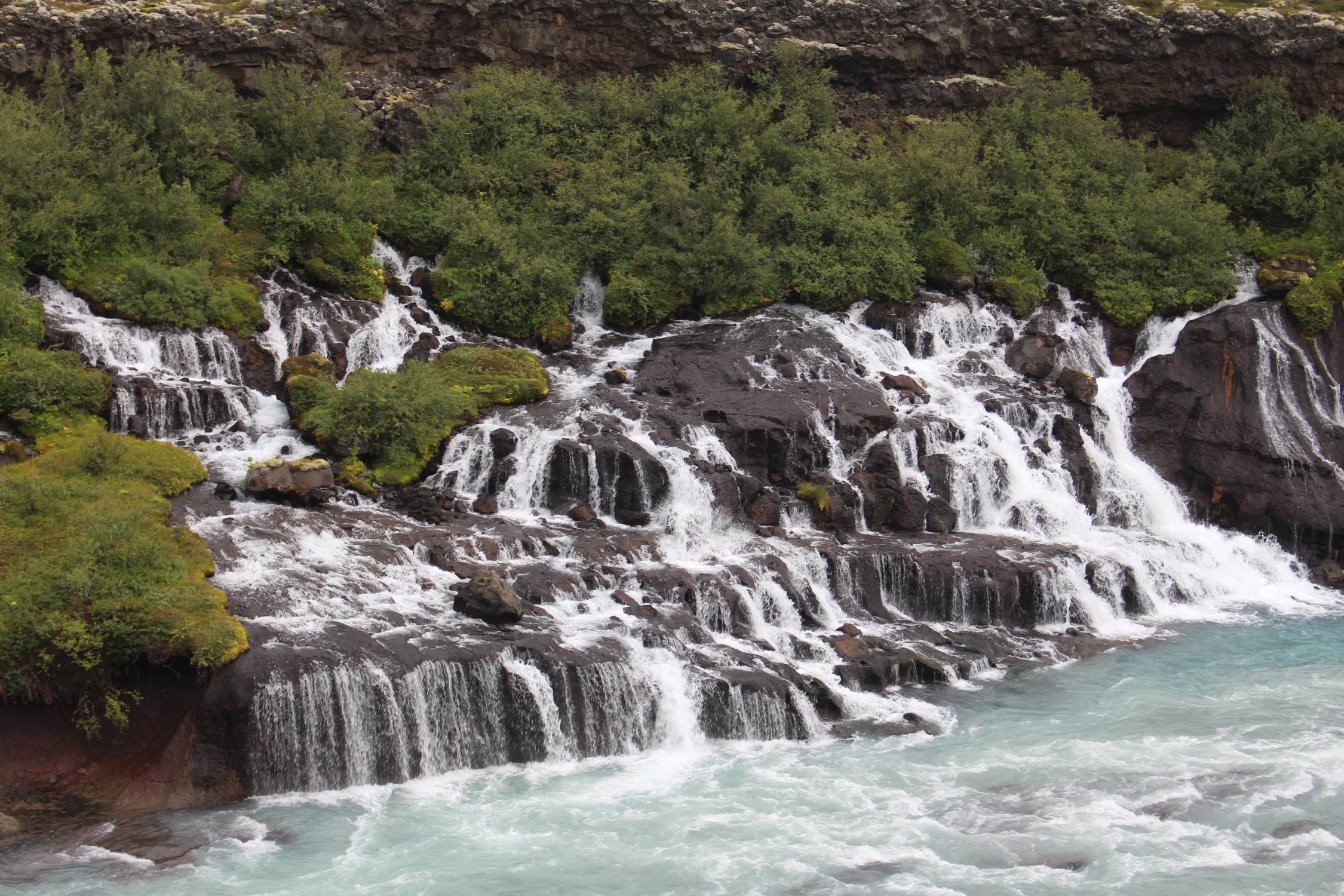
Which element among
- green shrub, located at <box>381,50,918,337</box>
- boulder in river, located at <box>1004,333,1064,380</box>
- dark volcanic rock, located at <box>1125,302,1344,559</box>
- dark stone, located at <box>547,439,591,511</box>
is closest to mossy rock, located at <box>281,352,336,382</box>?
green shrub, located at <box>381,50,918,337</box>

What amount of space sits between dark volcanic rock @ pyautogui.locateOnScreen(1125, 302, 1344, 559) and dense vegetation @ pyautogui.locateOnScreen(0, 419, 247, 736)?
73.5ft

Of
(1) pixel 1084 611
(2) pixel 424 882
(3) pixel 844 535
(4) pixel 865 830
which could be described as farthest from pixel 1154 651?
(2) pixel 424 882

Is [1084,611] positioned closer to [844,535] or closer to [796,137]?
[844,535]

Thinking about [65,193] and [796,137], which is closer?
[65,193]

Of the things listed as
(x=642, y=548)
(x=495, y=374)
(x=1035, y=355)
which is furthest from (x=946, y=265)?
(x=642, y=548)

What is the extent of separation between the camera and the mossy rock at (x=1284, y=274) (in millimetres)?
32125

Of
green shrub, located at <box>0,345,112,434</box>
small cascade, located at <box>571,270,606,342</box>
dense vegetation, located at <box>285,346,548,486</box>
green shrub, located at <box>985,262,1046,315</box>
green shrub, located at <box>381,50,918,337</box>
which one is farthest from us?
green shrub, located at <box>985,262,1046,315</box>

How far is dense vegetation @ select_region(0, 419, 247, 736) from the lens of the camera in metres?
16.4

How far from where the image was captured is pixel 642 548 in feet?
77.8

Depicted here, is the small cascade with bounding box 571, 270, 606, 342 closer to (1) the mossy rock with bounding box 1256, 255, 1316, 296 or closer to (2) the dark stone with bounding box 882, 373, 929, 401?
(2) the dark stone with bounding box 882, 373, 929, 401

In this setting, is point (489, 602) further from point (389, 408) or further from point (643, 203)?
point (643, 203)

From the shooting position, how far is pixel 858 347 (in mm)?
31672

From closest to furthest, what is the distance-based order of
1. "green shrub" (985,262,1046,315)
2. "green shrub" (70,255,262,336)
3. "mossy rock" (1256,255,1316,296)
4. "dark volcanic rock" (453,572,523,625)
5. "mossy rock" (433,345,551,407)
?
1. "dark volcanic rock" (453,572,523,625)
2. "green shrub" (70,255,262,336)
3. "mossy rock" (433,345,551,407)
4. "mossy rock" (1256,255,1316,296)
5. "green shrub" (985,262,1046,315)

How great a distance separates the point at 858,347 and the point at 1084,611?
32.7 feet
